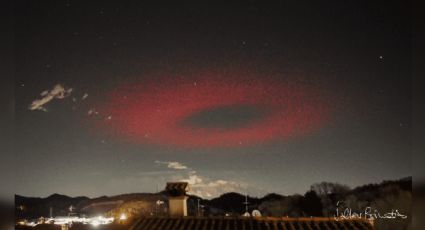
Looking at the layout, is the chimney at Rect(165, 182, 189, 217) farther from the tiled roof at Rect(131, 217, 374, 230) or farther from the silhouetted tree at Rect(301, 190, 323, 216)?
the silhouetted tree at Rect(301, 190, 323, 216)

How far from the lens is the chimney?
8141 millimetres

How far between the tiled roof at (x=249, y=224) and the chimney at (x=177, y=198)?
2.91 ft

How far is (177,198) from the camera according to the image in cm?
824

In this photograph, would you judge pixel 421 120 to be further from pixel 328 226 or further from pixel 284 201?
pixel 284 201

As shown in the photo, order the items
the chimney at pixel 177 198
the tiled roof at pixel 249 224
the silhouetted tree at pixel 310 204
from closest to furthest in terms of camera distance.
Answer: the tiled roof at pixel 249 224 < the chimney at pixel 177 198 < the silhouetted tree at pixel 310 204

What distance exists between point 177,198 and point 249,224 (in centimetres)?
175

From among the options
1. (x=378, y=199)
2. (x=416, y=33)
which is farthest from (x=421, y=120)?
(x=378, y=199)

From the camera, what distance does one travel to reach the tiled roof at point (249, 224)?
22.3 ft

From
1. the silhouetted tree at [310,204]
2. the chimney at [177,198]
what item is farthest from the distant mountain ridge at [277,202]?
the chimney at [177,198]

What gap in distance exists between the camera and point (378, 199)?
78.6 feet

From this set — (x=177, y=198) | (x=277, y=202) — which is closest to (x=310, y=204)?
(x=277, y=202)
